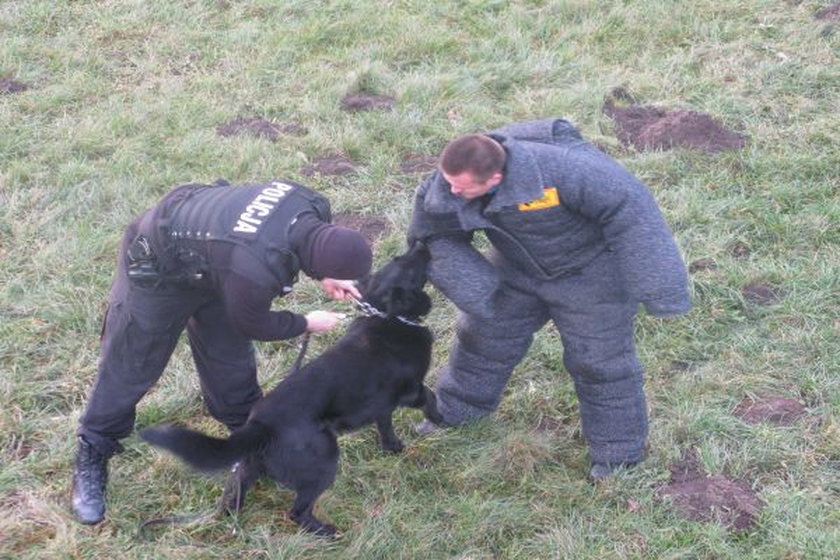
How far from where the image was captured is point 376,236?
598 cm

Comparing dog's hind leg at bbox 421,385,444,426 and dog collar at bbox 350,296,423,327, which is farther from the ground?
dog collar at bbox 350,296,423,327

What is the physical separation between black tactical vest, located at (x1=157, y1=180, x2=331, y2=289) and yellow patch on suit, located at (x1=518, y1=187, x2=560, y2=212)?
739 millimetres

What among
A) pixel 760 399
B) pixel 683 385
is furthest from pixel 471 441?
pixel 760 399

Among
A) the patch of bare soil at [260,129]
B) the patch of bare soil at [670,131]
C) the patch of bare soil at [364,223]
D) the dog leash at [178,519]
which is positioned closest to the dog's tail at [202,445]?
the dog leash at [178,519]

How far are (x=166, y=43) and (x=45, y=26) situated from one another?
112cm

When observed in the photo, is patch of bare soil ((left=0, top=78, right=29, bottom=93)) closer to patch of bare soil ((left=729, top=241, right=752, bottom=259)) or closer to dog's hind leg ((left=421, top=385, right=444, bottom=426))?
dog's hind leg ((left=421, top=385, right=444, bottom=426))

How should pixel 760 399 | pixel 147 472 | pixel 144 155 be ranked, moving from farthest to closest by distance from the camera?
1. pixel 144 155
2. pixel 760 399
3. pixel 147 472

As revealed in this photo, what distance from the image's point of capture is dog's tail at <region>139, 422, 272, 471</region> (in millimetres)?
3520

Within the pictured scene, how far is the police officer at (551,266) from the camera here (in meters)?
3.67

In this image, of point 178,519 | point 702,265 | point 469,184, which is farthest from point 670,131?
point 178,519

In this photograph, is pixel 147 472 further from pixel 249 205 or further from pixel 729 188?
pixel 729 188

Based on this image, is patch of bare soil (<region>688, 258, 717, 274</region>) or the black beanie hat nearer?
the black beanie hat

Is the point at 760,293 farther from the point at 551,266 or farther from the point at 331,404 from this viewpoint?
the point at 331,404

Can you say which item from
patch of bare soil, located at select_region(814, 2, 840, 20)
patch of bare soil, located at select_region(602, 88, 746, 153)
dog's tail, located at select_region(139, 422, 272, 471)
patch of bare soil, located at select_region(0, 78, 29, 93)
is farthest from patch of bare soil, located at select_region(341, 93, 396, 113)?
dog's tail, located at select_region(139, 422, 272, 471)
